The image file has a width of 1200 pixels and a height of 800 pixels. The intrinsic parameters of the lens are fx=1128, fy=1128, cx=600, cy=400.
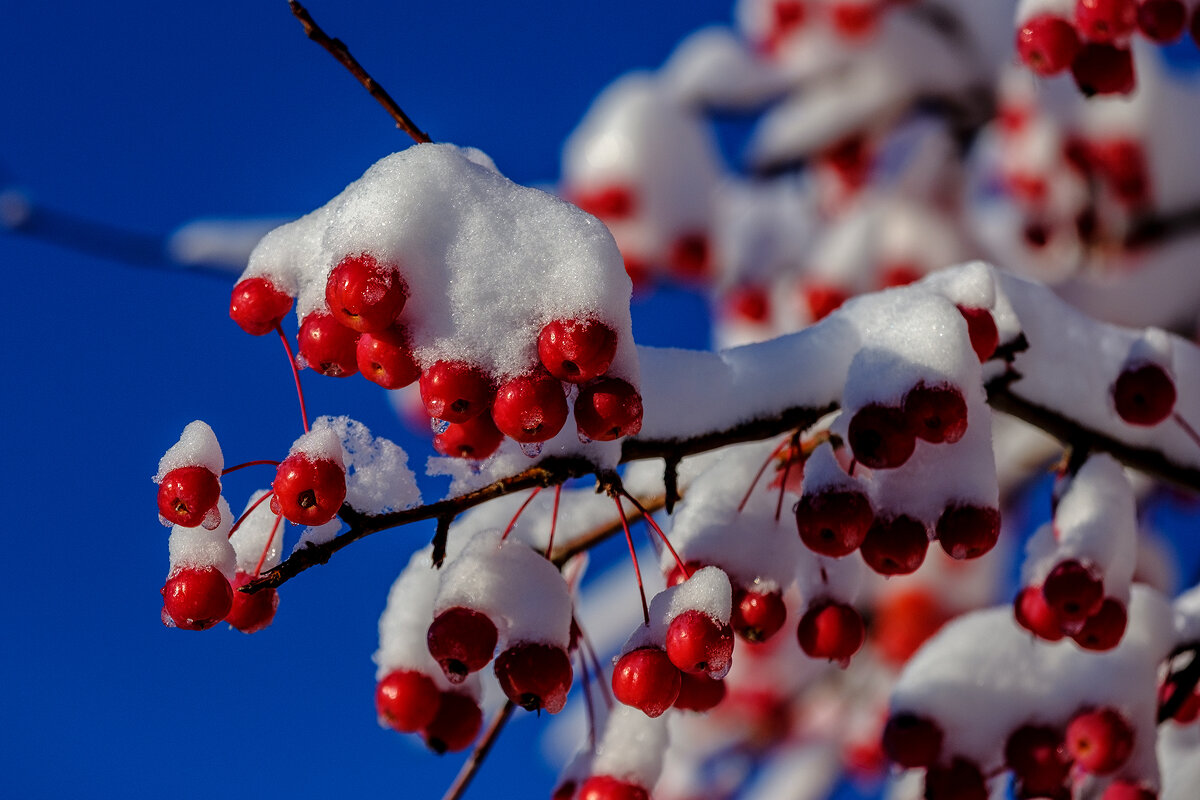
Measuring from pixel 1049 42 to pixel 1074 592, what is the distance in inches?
39.7

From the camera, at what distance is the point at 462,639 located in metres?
1.42

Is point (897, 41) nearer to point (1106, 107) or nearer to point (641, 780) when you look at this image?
point (1106, 107)

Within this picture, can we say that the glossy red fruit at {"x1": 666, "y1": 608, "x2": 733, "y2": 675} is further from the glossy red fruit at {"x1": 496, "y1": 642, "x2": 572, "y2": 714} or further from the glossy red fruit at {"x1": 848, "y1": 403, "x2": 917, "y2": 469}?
the glossy red fruit at {"x1": 848, "y1": 403, "x2": 917, "y2": 469}

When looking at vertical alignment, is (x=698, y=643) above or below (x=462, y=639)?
below

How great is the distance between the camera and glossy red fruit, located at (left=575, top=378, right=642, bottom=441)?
1.27 metres

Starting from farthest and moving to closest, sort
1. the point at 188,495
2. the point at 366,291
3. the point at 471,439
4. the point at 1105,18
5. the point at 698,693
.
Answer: the point at 1105,18
the point at 698,693
the point at 471,439
the point at 188,495
the point at 366,291

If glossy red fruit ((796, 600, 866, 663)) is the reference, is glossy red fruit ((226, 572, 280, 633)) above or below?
above

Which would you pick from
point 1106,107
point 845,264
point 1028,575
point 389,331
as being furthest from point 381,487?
point 1106,107

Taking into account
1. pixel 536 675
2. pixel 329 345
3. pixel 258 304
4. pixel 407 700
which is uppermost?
pixel 258 304

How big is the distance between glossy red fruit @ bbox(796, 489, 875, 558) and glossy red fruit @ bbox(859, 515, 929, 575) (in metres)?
0.04

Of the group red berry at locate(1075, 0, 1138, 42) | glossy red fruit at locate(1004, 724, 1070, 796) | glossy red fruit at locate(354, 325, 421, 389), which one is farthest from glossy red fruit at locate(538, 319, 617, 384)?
red berry at locate(1075, 0, 1138, 42)

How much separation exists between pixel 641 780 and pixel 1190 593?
1.42 metres

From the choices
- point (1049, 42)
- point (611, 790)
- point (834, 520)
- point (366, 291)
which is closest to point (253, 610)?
point (366, 291)

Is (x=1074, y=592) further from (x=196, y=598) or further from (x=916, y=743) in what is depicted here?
(x=196, y=598)
